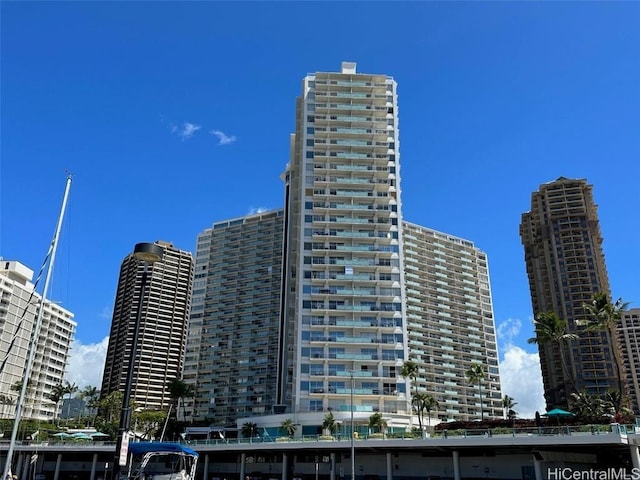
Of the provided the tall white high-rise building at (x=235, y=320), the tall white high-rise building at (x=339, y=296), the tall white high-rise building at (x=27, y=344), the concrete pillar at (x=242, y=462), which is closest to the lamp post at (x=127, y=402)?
the tall white high-rise building at (x=339, y=296)

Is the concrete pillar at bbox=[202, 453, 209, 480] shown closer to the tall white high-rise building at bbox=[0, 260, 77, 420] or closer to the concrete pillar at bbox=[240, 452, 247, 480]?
the concrete pillar at bbox=[240, 452, 247, 480]

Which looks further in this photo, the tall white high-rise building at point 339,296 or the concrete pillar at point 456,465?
the tall white high-rise building at point 339,296

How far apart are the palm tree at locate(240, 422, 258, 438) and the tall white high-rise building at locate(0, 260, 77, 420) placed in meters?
57.8

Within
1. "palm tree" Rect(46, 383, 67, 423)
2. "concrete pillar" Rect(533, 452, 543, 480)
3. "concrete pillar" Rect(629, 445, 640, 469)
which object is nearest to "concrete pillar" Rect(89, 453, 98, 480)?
"concrete pillar" Rect(533, 452, 543, 480)

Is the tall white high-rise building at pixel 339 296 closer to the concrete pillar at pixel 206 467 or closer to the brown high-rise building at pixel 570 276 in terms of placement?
the concrete pillar at pixel 206 467

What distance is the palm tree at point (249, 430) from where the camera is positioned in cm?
7906

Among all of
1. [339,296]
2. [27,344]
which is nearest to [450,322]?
[339,296]

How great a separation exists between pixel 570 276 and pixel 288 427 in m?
111

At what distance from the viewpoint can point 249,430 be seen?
7988 cm

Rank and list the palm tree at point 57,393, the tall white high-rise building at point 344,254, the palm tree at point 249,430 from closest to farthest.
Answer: the tall white high-rise building at point 344,254
the palm tree at point 249,430
the palm tree at point 57,393

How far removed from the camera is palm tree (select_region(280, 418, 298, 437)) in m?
72.5

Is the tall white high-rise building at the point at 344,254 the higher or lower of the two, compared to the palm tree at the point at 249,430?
higher

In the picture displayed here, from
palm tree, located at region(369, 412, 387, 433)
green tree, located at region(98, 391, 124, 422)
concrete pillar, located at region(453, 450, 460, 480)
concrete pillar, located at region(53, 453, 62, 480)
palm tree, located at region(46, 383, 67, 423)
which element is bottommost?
concrete pillar, located at region(53, 453, 62, 480)

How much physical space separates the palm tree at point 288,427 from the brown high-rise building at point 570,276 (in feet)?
319
